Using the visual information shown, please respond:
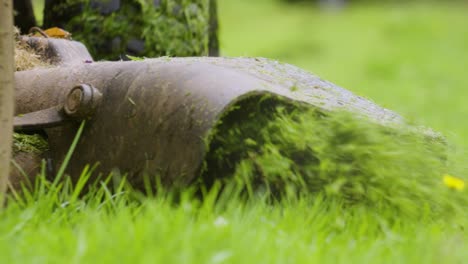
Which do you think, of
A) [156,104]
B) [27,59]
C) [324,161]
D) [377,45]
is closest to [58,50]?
[27,59]

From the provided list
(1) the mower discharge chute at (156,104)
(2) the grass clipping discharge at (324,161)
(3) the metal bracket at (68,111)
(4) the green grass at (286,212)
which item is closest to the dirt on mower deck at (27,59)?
(1) the mower discharge chute at (156,104)

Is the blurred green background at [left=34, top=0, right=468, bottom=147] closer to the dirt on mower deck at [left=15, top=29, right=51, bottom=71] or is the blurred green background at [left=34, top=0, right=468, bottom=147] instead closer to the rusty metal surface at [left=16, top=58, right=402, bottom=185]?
the dirt on mower deck at [left=15, top=29, right=51, bottom=71]

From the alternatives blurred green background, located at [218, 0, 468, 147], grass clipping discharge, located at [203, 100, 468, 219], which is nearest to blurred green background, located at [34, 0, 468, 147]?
blurred green background, located at [218, 0, 468, 147]

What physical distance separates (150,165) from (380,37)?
1244cm

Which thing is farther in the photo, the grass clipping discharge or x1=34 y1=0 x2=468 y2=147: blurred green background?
x1=34 y1=0 x2=468 y2=147: blurred green background

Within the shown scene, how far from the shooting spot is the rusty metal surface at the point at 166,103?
2.26m

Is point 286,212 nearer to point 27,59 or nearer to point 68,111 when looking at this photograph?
point 68,111

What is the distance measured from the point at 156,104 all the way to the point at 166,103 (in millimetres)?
39

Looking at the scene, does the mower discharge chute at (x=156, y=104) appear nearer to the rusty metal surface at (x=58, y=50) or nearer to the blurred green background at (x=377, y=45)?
the rusty metal surface at (x=58, y=50)

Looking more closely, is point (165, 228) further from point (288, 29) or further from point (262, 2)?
point (262, 2)

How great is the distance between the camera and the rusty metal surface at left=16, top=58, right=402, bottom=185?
2.26 meters

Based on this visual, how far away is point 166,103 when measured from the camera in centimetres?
236

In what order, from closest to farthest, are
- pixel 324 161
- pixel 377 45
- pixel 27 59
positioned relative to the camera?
pixel 324 161, pixel 27 59, pixel 377 45

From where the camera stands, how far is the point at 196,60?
8.36 feet
